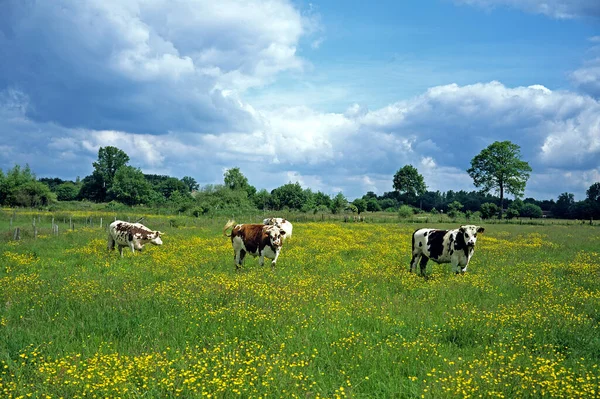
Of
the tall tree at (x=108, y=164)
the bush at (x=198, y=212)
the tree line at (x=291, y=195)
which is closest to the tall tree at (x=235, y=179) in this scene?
the tree line at (x=291, y=195)

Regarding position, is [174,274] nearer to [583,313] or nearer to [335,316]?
[335,316]

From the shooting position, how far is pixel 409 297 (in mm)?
11367

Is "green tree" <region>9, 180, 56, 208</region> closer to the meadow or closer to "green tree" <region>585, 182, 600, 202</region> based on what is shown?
the meadow

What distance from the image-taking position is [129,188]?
114438 mm

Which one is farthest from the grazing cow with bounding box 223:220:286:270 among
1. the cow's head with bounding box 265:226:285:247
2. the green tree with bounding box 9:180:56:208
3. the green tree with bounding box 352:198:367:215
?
the green tree with bounding box 352:198:367:215

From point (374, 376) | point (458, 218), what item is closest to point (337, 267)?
point (374, 376)

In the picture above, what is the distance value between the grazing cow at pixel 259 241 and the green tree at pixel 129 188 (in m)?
106

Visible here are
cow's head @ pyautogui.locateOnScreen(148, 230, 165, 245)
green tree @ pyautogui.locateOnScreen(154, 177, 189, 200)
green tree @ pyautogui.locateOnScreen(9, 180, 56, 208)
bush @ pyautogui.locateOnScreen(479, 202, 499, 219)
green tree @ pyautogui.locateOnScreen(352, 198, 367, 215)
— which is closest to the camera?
cow's head @ pyautogui.locateOnScreen(148, 230, 165, 245)

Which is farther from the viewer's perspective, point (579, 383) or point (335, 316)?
point (335, 316)

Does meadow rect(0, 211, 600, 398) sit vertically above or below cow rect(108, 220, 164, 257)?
below

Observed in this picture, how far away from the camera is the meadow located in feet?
19.8

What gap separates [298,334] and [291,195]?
360 ft

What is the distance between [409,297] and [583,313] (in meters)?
4.01

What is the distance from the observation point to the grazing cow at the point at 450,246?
14.8 meters
